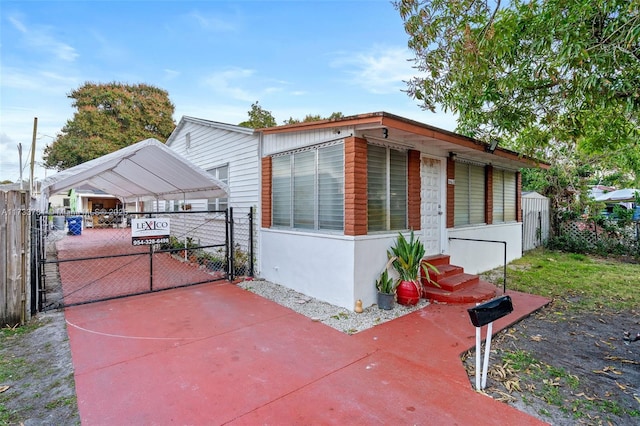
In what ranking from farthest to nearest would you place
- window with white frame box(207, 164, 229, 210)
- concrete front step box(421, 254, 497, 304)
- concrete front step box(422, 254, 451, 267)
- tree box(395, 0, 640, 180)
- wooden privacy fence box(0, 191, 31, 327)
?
1. window with white frame box(207, 164, 229, 210)
2. concrete front step box(422, 254, 451, 267)
3. concrete front step box(421, 254, 497, 304)
4. wooden privacy fence box(0, 191, 31, 327)
5. tree box(395, 0, 640, 180)

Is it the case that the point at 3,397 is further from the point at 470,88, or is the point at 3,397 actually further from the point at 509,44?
the point at 509,44

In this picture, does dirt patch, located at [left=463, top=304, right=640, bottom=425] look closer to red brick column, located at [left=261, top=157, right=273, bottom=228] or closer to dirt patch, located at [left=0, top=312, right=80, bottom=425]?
dirt patch, located at [left=0, top=312, right=80, bottom=425]

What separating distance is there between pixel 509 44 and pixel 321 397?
5588 mm

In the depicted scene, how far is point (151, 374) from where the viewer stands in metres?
3.22

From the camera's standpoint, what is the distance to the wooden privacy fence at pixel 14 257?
4.38m

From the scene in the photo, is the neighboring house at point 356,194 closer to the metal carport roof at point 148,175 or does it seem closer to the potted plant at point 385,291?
the potted plant at point 385,291

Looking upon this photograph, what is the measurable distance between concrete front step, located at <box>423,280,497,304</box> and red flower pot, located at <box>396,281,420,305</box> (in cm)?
45

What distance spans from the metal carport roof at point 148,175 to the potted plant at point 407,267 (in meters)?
4.00

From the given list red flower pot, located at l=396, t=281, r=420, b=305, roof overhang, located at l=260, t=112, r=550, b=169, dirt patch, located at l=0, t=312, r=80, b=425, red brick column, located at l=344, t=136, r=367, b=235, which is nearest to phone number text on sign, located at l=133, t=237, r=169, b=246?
dirt patch, located at l=0, t=312, r=80, b=425

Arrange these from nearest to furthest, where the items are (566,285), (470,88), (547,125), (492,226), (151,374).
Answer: (151,374) → (470,88) → (547,125) → (566,285) → (492,226)

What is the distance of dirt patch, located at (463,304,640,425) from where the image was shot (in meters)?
2.74

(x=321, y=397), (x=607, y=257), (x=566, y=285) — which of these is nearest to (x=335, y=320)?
(x=321, y=397)

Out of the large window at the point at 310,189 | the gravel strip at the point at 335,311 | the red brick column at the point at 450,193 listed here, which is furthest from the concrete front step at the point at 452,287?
the large window at the point at 310,189

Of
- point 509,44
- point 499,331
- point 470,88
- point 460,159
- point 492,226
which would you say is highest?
point 509,44
